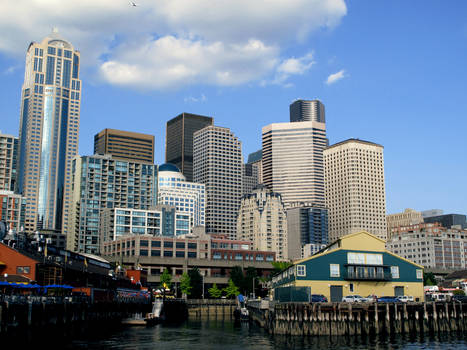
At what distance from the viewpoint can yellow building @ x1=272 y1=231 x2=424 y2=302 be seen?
326 feet

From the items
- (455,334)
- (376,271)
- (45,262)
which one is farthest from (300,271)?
(45,262)

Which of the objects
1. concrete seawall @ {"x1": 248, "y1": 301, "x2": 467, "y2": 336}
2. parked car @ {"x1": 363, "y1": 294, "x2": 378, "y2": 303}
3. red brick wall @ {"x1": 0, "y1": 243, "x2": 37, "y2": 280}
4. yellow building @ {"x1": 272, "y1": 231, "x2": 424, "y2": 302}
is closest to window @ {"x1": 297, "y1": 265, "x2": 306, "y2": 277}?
yellow building @ {"x1": 272, "y1": 231, "x2": 424, "y2": 302}

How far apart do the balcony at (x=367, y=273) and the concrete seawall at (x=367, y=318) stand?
15685 mm

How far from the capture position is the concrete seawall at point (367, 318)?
79875mm

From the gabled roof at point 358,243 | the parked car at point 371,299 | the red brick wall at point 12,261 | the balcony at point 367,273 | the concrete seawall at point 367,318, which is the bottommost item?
the concrete seawall at point 367,318

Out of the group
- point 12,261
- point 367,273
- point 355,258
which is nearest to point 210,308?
point 355,258

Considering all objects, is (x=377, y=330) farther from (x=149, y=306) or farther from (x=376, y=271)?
(x=149, y=306)

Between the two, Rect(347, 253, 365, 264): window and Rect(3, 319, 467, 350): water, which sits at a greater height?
Rect(347, 253, 365, 264): window

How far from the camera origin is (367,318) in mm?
81062

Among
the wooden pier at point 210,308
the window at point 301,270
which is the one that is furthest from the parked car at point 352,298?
the wooden pier at point 210,308

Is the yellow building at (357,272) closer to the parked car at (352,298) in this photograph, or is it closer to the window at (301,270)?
the window at (301,270)

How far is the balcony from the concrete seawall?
15.7 metres

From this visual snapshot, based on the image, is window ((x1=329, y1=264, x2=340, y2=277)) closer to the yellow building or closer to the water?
the yellow building

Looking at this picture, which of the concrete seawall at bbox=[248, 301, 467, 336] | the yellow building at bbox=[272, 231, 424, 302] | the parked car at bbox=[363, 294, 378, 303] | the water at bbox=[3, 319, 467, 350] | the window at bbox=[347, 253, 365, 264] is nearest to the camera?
the water at bbox=[3, 319, 467, 350]
